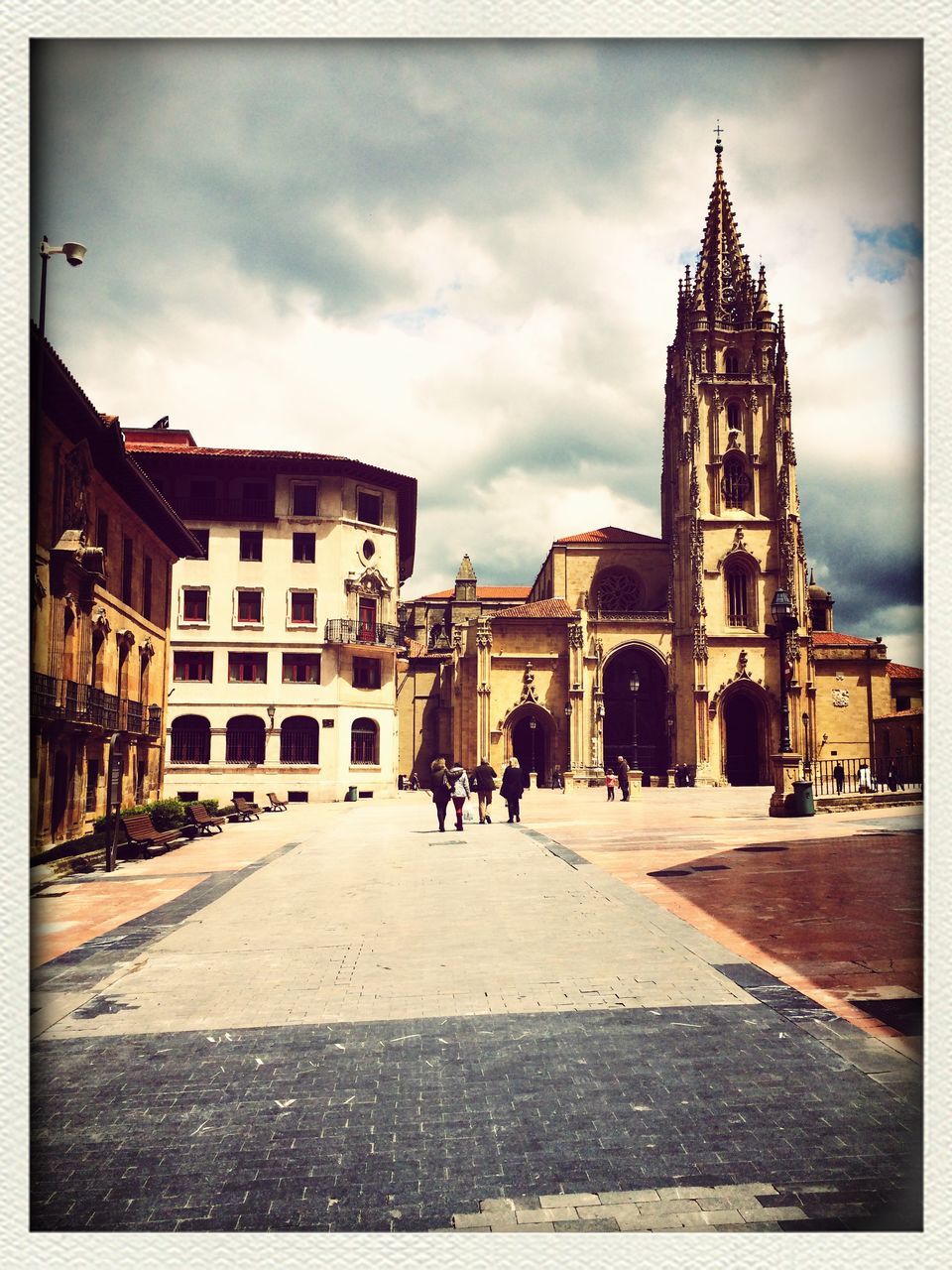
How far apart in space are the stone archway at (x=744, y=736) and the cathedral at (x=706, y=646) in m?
Answer: 0.08

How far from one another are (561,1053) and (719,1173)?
152 cm

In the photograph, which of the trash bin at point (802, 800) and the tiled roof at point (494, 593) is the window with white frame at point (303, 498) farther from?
the tiled roof at point (494, 593)

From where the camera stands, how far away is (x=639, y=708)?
50.9m

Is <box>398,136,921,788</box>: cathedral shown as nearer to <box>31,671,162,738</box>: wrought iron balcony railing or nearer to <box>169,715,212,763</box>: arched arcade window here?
<box>169,715,212,763</box>: arched arcade window

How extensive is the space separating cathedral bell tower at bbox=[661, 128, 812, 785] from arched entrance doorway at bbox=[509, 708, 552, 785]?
7451 mm

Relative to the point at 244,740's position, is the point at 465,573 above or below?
above

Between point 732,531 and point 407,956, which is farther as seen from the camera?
point 732,531

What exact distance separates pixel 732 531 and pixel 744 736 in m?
12.0

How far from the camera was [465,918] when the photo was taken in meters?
8.90

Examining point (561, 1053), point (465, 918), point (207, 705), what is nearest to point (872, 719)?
point (207, 705)

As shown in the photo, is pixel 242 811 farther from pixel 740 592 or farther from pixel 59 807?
pixel 740 592

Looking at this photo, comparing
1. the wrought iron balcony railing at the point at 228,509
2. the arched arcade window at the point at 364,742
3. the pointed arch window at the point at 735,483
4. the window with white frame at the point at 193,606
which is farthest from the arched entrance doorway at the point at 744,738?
the window with white frame at the point at 193,606

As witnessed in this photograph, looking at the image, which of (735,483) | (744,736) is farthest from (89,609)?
(735,483)

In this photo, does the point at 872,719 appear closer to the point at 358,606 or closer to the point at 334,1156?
the point at 358,606
